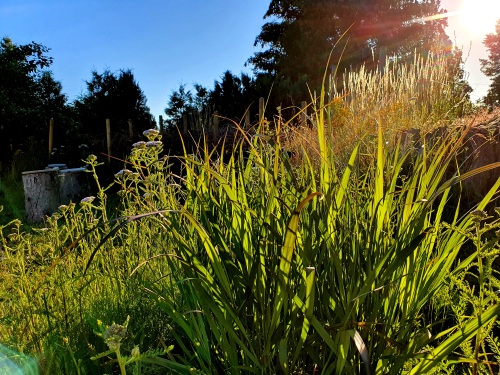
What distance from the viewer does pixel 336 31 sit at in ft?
87.8

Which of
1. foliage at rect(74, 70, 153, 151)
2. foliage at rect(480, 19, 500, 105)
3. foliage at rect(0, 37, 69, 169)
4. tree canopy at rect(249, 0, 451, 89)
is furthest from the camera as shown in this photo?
foliage at rect(480, 19, 500, 105)

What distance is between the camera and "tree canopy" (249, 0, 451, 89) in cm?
2550

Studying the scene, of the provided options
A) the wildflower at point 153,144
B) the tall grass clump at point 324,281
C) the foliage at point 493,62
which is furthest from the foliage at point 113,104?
the foliage at point 493,62

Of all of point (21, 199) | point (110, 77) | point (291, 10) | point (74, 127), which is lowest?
point (21, 199)

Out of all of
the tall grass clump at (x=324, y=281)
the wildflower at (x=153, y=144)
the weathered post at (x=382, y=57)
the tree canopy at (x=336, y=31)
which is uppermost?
the tree canopy at (x=336, y=31)

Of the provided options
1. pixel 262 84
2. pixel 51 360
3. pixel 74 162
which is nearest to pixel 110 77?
pixel 262 84

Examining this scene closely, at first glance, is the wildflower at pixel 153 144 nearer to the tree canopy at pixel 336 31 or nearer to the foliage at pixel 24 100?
the foliage at pixel 24 100

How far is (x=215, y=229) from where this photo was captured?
4.61ft

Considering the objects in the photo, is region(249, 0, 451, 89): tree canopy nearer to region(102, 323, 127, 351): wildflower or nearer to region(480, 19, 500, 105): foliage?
region(480, 19, 500, 105): foliage

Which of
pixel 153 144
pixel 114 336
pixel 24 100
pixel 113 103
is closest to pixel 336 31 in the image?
pixel 113 103

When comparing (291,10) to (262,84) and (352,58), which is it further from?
(262,84)

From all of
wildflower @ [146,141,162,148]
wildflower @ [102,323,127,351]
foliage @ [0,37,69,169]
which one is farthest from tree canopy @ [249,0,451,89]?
wildflower @ [102,323,127,351]

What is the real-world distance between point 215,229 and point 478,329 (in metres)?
0.76

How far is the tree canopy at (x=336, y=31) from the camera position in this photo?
2550 centimetres
